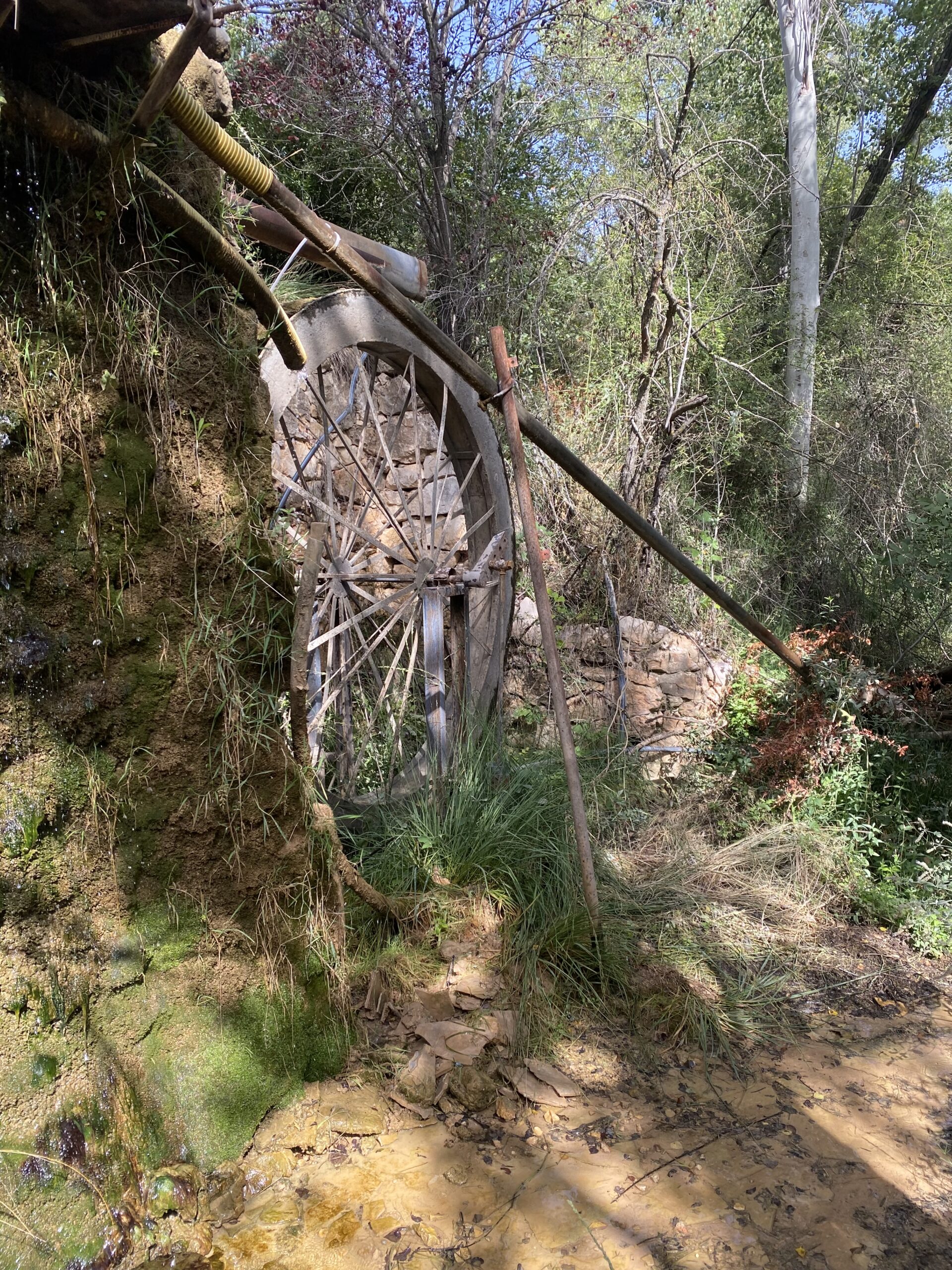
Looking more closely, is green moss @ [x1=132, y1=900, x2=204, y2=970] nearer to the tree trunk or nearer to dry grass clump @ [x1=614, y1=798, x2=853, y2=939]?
dry grass clump @ [x1=614, y1=798, x2=853, y2=939]

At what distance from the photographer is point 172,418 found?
2428mm

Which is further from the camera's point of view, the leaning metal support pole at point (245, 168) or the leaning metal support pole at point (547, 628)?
the leaning metal support pole at point (547, 628)

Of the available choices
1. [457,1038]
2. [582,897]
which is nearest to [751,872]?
[582,897]

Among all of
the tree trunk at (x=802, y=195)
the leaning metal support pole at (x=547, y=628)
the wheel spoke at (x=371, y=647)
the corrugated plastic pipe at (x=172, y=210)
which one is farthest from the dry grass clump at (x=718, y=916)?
the tree trunk at (x=802, y=195)

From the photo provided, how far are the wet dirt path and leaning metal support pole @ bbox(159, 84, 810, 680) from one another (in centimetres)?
223

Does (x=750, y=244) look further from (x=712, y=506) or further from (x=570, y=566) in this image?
(x=570, y=566)

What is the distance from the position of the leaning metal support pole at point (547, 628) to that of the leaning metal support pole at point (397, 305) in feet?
0.33

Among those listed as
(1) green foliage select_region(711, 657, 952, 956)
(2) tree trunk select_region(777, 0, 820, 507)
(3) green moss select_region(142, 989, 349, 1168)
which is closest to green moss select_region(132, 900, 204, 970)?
(3) green moss select_region(142, 989, 349, 1168)

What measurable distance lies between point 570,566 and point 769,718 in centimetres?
202

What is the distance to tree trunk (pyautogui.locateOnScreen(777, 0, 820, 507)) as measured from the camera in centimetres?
855

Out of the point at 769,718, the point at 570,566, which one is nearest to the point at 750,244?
the point at 570,566

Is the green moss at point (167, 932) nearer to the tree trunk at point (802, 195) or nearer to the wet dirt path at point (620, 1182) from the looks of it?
the wet dirt path at point (620, 1182)

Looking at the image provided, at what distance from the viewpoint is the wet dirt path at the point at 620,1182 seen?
90.7 inches

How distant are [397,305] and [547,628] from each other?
1339 millimetres
